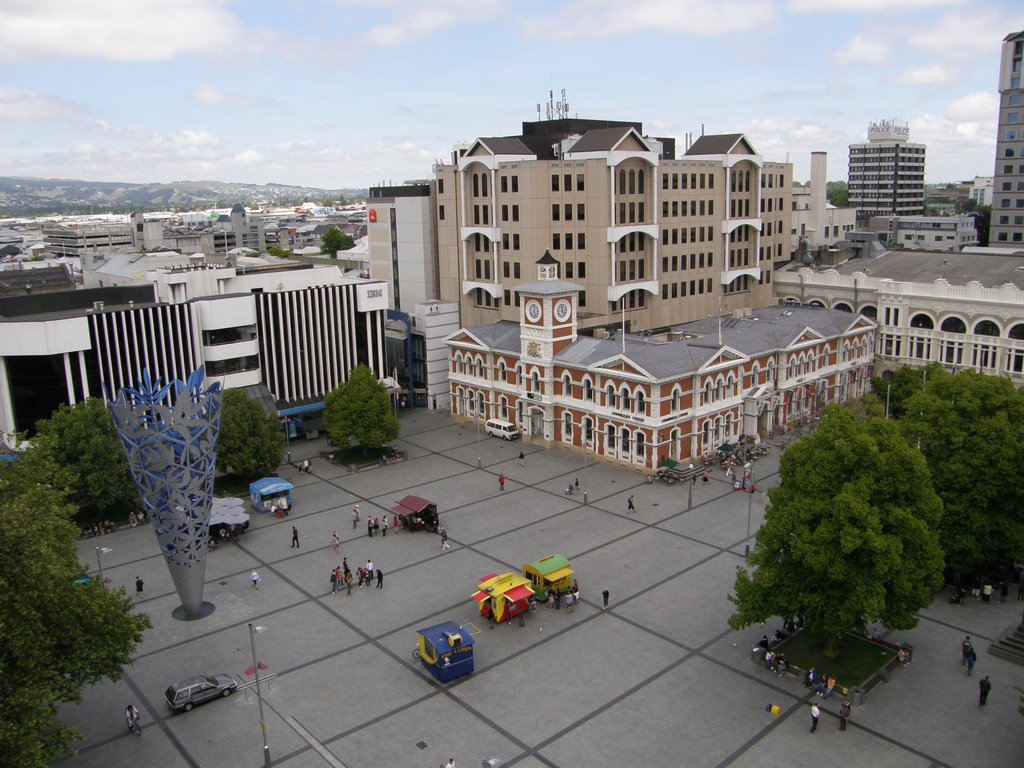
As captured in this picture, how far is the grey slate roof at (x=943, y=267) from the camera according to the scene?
83.0 m

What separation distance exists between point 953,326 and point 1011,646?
49.7 m

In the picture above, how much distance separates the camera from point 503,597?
44406 millimetres

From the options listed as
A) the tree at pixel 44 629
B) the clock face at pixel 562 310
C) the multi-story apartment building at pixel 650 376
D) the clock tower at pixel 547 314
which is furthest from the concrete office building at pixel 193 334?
the tree at pixel 44 629

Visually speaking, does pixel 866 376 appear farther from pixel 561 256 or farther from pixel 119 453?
pixel 119 453

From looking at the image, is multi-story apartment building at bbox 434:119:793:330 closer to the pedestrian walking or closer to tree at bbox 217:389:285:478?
tree at bbox 217:389:285:478

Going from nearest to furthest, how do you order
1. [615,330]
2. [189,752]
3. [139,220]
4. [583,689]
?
[189,752], [583,689], [615,330], [139,220]

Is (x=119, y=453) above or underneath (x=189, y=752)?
above

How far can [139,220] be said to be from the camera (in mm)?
187750

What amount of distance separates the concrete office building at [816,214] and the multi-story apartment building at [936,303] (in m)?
20.4

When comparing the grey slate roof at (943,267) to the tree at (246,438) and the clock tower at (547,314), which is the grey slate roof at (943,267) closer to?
the clock tower at (547,314)

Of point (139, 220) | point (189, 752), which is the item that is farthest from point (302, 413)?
point (139, 220)

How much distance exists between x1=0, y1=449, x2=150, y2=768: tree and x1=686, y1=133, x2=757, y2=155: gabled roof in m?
76.3

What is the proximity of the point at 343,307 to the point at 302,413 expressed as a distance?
37.0 ft

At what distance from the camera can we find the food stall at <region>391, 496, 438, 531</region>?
56938 millimetres
